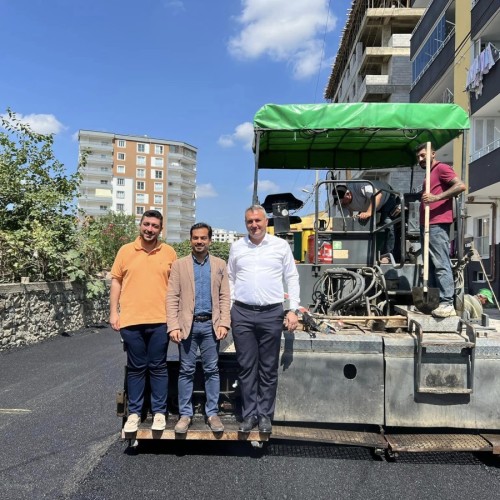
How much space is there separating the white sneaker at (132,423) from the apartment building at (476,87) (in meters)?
12.3

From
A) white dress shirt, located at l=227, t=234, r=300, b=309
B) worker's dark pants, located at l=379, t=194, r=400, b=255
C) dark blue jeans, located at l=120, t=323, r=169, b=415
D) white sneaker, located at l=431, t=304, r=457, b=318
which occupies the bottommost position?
dark blue jeans, located at l=120, t=323, r=169, b=415

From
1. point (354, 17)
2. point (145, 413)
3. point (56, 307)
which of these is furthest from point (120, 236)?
point (354, 17)

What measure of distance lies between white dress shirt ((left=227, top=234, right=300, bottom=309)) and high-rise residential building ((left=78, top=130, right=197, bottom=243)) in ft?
286

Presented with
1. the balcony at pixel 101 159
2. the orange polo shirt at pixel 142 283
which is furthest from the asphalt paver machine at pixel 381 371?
the balcony at pixel 101 159

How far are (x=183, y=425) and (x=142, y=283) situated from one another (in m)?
1.19

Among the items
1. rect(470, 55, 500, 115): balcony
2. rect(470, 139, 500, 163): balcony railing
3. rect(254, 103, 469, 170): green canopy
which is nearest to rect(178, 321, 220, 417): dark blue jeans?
rect(254, 103, 469, 170): green canopy

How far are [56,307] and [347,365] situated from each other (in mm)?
8243

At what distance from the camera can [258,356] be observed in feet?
12.7

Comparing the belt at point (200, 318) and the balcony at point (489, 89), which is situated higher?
the balcony at point (489, 89)

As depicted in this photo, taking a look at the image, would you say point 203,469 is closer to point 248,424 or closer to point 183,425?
point 183,425

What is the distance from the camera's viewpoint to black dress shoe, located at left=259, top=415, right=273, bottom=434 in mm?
3686

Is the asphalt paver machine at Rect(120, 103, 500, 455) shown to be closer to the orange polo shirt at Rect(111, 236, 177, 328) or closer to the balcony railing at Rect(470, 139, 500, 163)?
the orange polo shirt at Rect(111, 236, 177, 328)

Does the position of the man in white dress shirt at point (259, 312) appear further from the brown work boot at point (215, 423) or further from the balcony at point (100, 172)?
the balcony at point (100, 172)

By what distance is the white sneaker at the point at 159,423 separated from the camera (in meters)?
3.72
